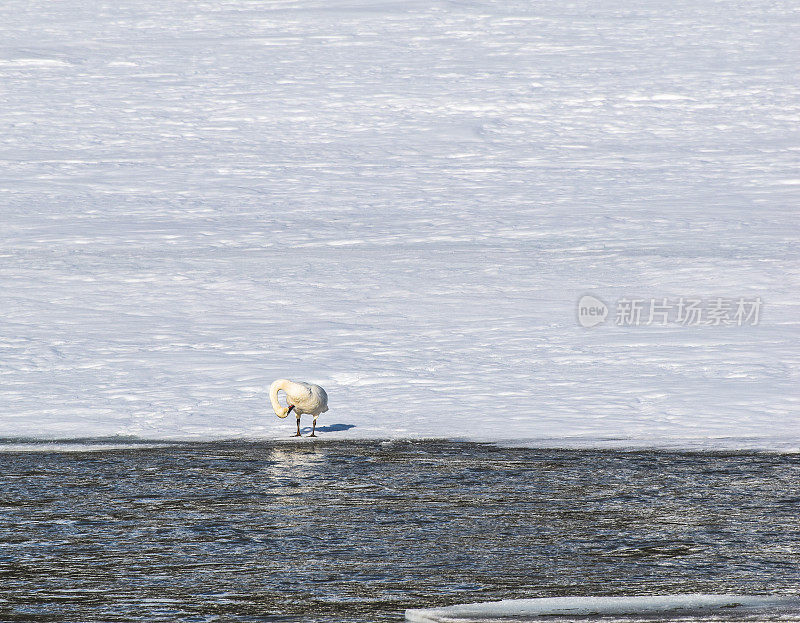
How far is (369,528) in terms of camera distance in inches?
205

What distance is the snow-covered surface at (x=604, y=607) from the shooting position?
4.00 m

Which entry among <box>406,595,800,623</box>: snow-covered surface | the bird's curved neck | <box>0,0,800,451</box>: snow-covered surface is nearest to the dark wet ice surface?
<box>406,595,800,623</box>: snow-covered surface

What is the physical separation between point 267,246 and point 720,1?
15.8 m

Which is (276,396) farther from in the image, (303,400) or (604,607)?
(604,607)

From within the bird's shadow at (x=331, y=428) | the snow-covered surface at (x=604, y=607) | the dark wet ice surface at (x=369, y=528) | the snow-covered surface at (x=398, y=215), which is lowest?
the snow-covered surface at (x=604, y=607)

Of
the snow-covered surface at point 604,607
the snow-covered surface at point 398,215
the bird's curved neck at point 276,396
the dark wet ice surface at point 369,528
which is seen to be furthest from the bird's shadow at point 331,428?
the snow-covered surface at point 604,607

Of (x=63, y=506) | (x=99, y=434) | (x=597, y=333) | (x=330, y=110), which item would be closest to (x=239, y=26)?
(x=330, y=110)

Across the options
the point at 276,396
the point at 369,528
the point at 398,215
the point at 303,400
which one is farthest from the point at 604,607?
the point at 398,215

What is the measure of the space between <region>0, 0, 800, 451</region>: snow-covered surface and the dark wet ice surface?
2.14ft

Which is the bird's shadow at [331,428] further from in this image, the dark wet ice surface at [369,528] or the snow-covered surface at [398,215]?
the dark wet ice surface at [369,528]

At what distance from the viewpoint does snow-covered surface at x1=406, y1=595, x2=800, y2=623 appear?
400 cm

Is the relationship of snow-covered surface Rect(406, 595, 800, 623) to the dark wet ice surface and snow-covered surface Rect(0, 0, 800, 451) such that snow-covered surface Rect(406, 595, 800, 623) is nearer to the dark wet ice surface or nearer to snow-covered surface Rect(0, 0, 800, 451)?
the dark wet ice surface

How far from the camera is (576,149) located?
16859mm

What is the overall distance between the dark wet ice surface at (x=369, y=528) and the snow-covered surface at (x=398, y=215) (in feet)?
2.14
